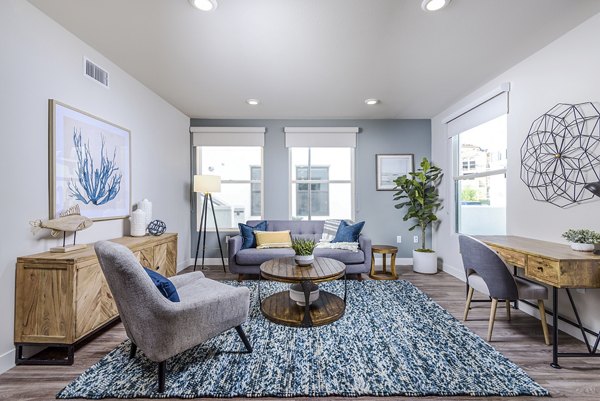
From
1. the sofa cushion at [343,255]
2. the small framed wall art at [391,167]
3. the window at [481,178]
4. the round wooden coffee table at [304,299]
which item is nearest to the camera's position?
the round wooden coffee table at [304,299]

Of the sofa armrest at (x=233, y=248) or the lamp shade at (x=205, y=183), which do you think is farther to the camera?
the lamp shade at (x=205, y=183)

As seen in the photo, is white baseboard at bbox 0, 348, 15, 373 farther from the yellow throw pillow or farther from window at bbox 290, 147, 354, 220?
window at bbox 290, 147, 354, 220

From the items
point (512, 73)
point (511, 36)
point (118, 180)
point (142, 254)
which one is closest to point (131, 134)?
point (118, 180)

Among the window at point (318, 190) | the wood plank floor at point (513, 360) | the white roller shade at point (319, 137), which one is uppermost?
the white roller shade at point (319, 137)

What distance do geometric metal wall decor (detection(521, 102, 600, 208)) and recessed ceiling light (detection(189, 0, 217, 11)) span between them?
298 cm

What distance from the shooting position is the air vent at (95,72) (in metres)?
2.43

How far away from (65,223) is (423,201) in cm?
428

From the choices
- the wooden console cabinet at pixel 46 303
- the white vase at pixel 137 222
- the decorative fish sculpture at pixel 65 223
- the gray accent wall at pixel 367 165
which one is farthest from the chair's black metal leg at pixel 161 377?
the gray accent wall at pixel 367 165

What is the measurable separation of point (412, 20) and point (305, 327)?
8.56ft

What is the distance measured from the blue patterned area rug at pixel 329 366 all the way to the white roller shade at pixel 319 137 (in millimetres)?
2988

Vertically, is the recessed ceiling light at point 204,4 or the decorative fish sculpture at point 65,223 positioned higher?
the recessed ceiling light at point 204,4

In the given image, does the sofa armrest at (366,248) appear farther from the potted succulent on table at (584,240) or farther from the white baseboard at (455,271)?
the potted succulent on table at (584,240)

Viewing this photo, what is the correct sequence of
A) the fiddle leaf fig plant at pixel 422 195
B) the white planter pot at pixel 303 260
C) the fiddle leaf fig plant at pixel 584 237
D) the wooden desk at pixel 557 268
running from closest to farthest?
the wooden desk at pixel 557 268, the fiddle leaf fig plant at pixel 584 237, the white planter pot at pixel 303 260, the fiddle leaf fig plant at pixel 422 195

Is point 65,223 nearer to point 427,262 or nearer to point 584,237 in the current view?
point 584,237
